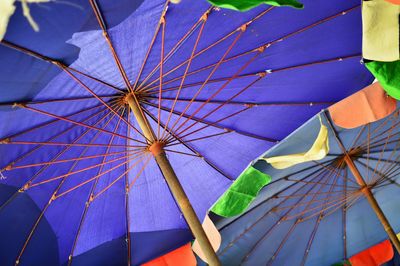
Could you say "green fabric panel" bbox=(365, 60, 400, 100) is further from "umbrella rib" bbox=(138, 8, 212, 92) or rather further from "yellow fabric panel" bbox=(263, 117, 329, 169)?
"umbrella rib" bbox=(138, 8, 212, 92)

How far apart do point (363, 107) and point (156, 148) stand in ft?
6.94

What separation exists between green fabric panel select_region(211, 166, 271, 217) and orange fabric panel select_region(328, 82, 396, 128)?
3.25 feet

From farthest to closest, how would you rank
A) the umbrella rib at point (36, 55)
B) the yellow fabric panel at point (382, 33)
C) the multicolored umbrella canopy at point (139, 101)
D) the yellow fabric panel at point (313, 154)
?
the yellow fabric panel at point (313, 154) → the yellow fabric panel at point (382, 33) → the multicolored umbrella canopy at point (139, 101) → the umbrella rib at point (36, 55)

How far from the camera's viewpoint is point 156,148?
11.5 feet

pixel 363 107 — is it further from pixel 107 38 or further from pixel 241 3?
pixel 107 38

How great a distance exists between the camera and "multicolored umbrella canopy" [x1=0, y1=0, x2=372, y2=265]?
3.01 meters

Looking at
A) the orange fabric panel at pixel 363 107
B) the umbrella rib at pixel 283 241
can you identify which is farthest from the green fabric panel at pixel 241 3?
the umbrella rib at pixel 283 241

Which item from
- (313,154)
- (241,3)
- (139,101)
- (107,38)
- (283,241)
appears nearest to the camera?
(241,3)

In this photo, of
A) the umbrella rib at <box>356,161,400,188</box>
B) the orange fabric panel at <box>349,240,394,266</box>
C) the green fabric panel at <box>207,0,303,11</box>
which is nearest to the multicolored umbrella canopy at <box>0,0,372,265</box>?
the green fabric panel at <box>207,0,303,11</box>

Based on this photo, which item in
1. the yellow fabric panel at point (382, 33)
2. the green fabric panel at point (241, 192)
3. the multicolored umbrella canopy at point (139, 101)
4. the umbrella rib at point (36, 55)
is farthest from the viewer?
the green fabric panel at point (241, 192)

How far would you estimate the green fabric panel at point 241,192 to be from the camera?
4.29 m

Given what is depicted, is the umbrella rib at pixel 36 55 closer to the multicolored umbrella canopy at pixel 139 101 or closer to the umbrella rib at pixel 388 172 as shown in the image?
the multicolored umbrella canopy at pixel 139 101

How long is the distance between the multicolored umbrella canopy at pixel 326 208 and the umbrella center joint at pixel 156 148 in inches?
62.4

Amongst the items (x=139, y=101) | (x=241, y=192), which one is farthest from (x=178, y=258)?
(x=139, y=101)
